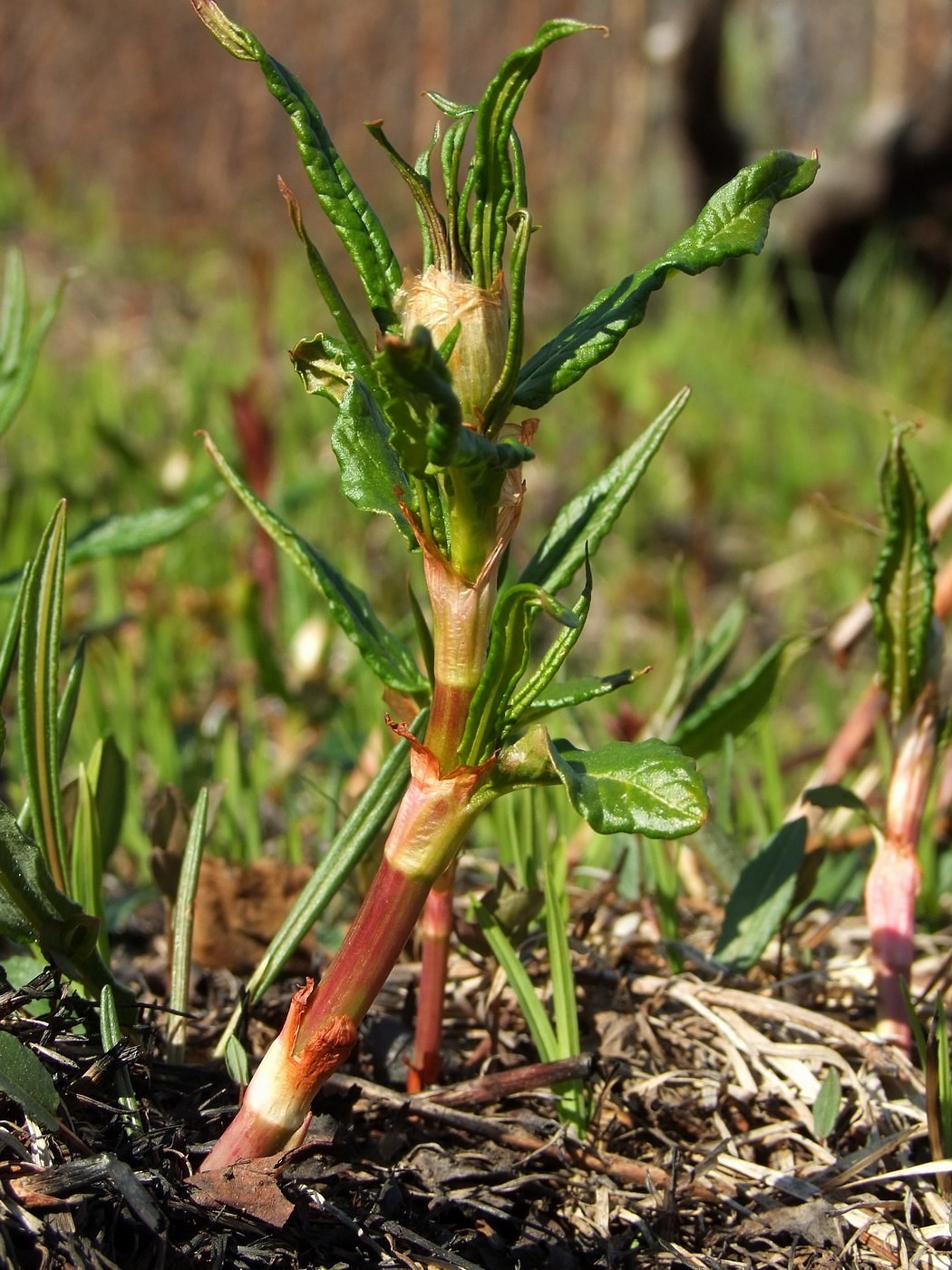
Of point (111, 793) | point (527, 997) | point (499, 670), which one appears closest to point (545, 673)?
point (499, 670)

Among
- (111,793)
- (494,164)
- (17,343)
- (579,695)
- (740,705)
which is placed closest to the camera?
(494,164)

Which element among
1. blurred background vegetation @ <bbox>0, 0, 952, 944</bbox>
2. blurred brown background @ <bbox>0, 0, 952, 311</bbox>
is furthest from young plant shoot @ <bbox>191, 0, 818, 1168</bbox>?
blurred brown background @ <bbox>0, 0, 952, 311</bbox>

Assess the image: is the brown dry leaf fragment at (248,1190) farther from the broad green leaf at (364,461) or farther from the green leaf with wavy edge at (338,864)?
the broad green leaf at (364,461)

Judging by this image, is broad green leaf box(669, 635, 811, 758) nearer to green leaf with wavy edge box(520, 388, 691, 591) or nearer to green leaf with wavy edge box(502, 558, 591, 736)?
green leaf with wavy edge box(520, 388, 691, 591)

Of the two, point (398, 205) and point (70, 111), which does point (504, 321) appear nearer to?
point (398, 205)

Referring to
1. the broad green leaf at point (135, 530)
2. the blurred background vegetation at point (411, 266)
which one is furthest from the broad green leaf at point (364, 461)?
the broad green leaf at point (135, 530)

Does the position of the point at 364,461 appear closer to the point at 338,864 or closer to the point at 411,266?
the point at 338,864
